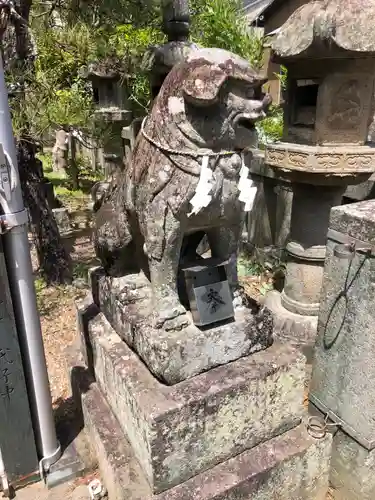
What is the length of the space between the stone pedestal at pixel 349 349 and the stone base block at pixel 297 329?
928 mm

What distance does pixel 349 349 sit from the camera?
76.7 inches

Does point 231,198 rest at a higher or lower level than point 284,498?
higher

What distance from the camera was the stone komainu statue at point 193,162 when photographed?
1.45 m

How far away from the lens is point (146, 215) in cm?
165

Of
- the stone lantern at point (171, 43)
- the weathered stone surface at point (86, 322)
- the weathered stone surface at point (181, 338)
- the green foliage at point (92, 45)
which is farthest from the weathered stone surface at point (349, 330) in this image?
the green foliage at point (92, 45)

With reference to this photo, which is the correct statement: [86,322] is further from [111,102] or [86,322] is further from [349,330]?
[111,102]

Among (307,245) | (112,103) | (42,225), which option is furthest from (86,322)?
(112,103)

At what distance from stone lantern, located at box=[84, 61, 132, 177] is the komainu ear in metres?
4.46

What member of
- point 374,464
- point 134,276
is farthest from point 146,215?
point 374,464

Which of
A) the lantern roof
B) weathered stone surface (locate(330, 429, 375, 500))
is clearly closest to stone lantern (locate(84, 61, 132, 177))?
the lantern roof

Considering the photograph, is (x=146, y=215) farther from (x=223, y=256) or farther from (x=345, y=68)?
(x=345, y=68)

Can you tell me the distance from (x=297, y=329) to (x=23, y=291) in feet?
6.78

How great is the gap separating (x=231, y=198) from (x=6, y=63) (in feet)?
9.52

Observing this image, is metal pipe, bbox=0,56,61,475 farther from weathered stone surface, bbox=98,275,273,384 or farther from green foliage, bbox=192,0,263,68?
green foliage, bbox=192,0,263,68
